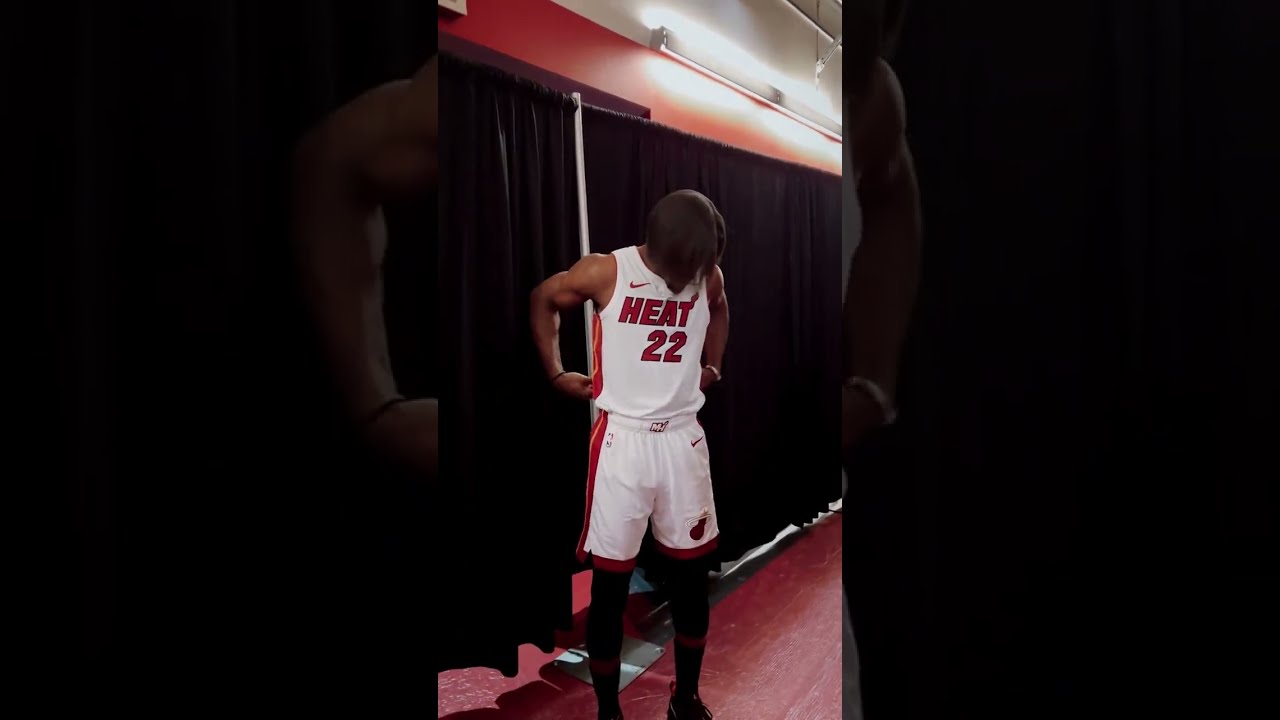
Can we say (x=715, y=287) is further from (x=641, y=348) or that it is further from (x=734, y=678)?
(x=734, y=678)

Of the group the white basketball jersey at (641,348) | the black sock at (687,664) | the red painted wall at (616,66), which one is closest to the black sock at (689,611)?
the black sock at (687,664)

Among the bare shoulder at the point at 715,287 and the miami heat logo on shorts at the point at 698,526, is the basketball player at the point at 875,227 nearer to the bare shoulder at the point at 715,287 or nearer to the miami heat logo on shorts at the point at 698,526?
the miami heat logo on shorts at the point at 698,526

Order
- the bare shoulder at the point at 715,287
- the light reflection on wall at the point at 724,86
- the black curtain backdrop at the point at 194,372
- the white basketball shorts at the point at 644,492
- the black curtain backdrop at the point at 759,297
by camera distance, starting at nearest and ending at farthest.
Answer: the black curtain backdrop at the point at 194,372
the white basketball shorts at the point at 644,492
the bare shoulder at the point at 715,287
the black curtain backdrop at the point at 759,297
the light reflection on wall at the point at 724,86

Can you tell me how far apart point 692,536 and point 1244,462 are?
1.13m

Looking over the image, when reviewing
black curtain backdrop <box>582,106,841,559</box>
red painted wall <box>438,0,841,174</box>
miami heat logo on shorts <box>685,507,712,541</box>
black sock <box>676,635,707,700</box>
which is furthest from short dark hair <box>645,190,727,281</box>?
black sock <box>676,635,707,700</box>

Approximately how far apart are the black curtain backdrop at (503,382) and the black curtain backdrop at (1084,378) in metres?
1.14

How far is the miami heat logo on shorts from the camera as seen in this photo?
1586 mm

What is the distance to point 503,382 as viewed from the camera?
1.77 m

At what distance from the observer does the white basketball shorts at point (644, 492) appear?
1.54 m

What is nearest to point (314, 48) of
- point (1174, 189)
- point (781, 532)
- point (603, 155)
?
point (1174, 189)

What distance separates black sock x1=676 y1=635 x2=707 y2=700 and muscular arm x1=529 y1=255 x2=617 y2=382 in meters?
0.79

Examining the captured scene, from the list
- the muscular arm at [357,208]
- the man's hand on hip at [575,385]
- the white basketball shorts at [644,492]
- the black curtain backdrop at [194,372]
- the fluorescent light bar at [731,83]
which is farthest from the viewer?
the fluorescent light bar at [731,83]

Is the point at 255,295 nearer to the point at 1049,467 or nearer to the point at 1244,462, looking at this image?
the point at 1049,467

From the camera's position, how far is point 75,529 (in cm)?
57
